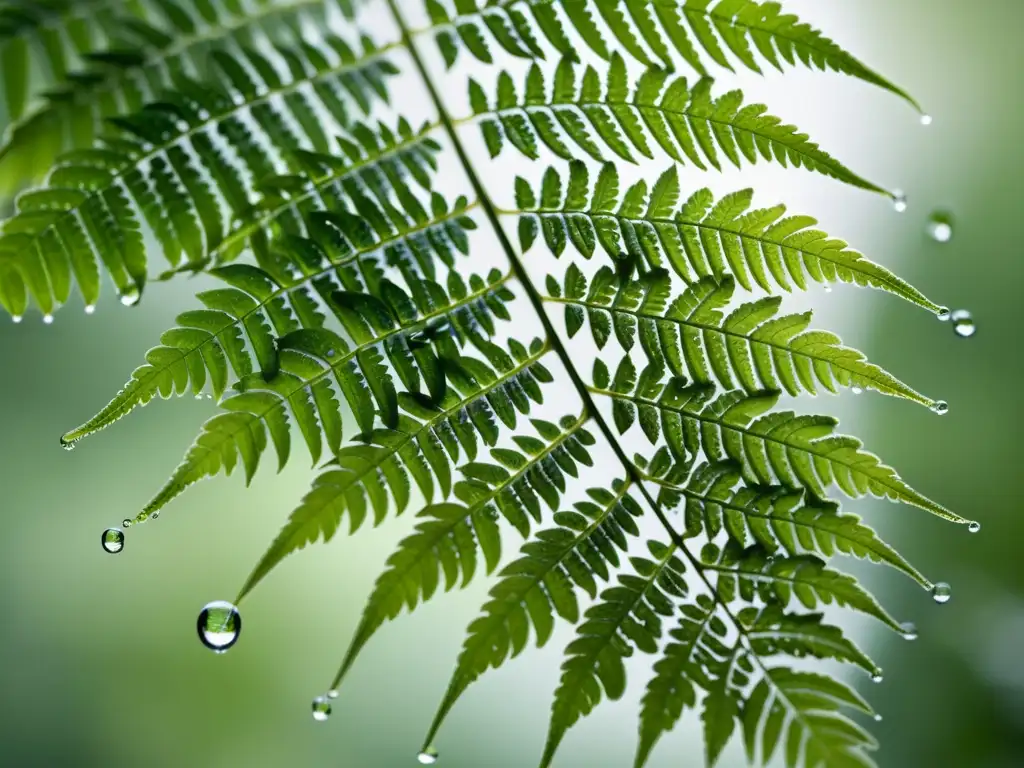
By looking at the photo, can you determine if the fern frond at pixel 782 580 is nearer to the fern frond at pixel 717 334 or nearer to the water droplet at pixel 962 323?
the fern frond at pixel 717 334

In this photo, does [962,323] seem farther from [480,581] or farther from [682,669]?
[480,581]

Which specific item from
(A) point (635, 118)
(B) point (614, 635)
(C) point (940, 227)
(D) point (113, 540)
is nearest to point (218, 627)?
(D) point (113, 540)

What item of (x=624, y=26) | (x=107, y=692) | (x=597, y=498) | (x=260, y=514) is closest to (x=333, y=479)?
(x=597, y=498)

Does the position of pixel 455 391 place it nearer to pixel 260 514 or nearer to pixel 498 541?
pixel 498 541

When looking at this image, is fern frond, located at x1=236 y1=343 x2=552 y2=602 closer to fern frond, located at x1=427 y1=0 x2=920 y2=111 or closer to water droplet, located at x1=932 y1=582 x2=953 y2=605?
fern frond, located at x1=427 y1=0 x2=920 y2=111

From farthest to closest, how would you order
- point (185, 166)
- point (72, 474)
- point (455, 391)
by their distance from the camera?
1. point (72, 474)
2. point (455, 391)
3. point (185, 166)
